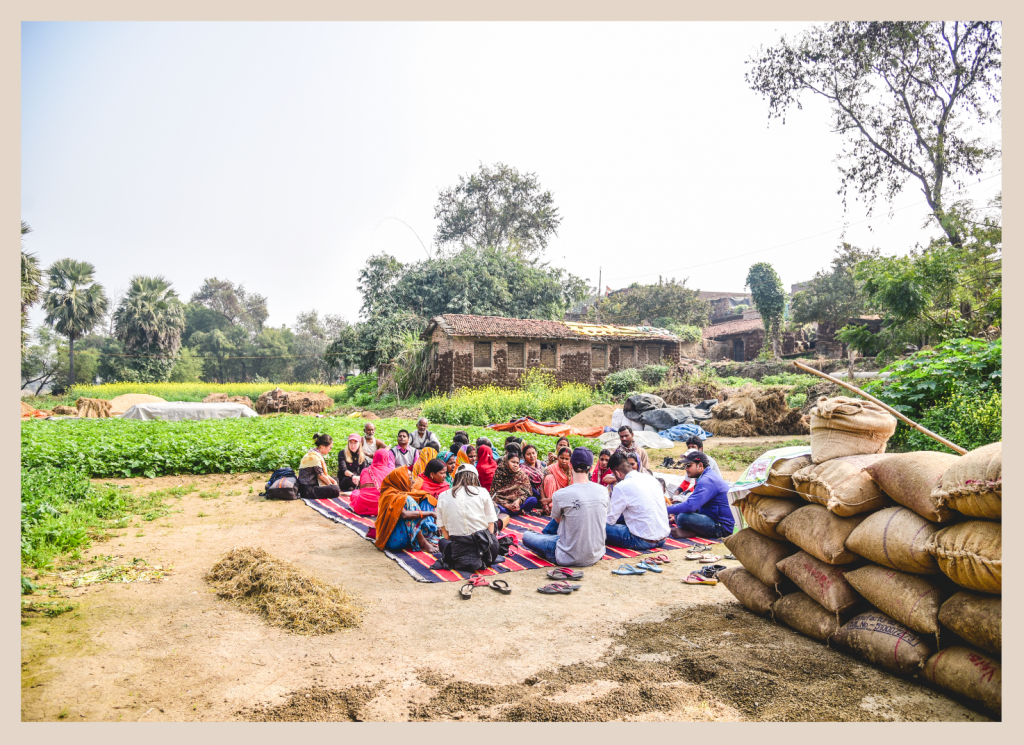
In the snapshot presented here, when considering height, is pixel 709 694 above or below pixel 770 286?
below

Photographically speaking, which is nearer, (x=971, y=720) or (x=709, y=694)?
(x=971, y=720)

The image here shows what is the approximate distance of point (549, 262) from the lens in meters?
36.9

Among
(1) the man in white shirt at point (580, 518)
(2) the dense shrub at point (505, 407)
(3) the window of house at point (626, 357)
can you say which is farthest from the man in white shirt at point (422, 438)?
(3) the window of house at point (626, 357)

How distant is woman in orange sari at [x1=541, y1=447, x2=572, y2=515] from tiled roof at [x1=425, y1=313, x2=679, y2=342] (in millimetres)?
17441

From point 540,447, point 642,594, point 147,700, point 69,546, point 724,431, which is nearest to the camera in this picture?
point 147,700

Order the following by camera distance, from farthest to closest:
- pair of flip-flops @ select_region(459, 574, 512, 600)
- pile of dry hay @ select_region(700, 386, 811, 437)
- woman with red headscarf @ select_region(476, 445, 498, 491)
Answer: pile of dry hay @ select_region(700, 386, 811, 437), woman with red headscarf @ select_region(476, 445, 498, 491), pair of flip-flops @ select_region(459, 574, 512, 600)

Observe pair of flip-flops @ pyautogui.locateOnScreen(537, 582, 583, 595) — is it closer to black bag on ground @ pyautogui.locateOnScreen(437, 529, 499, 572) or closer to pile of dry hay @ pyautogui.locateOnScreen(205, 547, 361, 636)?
black bag on ground @ pyautogui.locateOnScreen(437, 529, 499, 572)

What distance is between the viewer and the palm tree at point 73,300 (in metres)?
33.2

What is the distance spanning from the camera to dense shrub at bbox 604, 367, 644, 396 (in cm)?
2614

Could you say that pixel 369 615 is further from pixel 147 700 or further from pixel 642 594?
pixel 642 594

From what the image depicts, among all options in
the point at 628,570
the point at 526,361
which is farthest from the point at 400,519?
the point at 526,361

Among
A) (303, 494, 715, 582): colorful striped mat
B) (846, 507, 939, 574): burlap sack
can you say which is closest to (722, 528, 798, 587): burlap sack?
(846, 507, 939, 574): burlap sack

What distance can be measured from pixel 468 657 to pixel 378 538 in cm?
299

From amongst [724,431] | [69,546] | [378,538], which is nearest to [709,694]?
[378,538]
